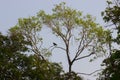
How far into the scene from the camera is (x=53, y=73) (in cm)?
2542

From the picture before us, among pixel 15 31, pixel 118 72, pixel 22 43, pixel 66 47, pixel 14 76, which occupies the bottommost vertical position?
pixel 118 72

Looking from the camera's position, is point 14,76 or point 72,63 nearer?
point 14,76

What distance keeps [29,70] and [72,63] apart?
782 cm

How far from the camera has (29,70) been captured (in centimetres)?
2253

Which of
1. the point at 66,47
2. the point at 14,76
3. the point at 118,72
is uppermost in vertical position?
the point at 66,47

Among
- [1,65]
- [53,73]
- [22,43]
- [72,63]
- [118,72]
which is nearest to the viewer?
[118,72]

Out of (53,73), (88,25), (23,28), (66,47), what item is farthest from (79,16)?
(53,73)

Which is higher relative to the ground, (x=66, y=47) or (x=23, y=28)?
(x=23, y=28)

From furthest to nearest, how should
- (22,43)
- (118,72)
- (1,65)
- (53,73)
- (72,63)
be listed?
(72,63)
(53,73)
(22,43)
(1,65)
(118,72)

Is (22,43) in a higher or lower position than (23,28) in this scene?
lower

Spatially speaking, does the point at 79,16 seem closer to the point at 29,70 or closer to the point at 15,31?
the point at 15,31

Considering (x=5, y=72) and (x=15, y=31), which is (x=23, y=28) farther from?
(x=5, y=72)

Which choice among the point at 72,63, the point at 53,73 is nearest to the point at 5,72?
the point at 53,73

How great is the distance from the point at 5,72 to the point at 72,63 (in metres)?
9.27
